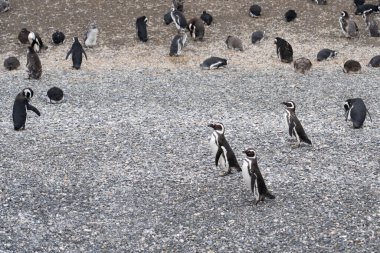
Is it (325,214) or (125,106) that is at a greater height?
(125,106)

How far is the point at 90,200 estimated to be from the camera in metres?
9.05

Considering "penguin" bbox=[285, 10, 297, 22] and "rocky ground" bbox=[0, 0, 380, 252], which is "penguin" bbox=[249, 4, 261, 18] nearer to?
"rocky ground" bbox=[0, 0, 380, 252]

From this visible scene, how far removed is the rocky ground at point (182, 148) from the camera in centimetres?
809

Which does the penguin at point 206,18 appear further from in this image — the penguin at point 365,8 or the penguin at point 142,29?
the penguin at point 365,8

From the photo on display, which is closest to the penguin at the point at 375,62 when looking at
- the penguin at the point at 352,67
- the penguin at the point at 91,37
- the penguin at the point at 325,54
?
the penguin at the point at 352,67

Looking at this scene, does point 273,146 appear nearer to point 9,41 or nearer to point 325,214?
point 325,214

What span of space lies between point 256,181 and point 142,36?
32.5 feet

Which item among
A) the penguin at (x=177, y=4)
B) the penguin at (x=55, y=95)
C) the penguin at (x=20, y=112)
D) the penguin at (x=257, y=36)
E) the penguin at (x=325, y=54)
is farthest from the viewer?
the penguin at (x=177, y=4)

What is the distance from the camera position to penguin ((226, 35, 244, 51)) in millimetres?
17047

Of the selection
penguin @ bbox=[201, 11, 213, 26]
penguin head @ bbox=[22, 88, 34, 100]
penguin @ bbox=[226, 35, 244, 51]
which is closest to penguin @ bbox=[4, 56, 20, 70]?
penguin head @ bbox=[22, 88, 34, 100]

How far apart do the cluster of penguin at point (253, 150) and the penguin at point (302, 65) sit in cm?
309

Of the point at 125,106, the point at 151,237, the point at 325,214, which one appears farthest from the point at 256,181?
the point at 125,106

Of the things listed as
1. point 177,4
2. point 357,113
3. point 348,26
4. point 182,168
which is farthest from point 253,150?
point 177,4

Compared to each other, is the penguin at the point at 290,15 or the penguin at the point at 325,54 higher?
the penguin at the point at 290,15
